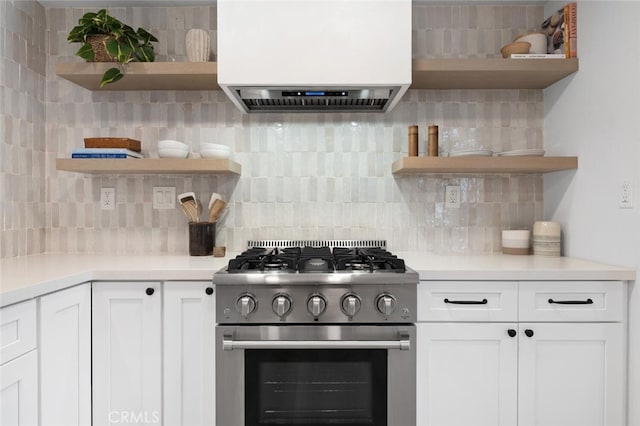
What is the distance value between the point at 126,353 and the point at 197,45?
4.98 ft

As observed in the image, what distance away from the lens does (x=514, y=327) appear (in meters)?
1.73

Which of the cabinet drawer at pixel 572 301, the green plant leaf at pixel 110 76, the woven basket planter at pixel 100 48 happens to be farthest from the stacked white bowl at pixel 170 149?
the cabinet drawer at pixel 572 301

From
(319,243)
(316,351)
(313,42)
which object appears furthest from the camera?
(319,243)

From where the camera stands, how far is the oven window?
171cm

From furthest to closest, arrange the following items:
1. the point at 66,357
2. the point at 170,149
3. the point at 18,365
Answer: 1. the point at 170,149
2. the point at 66,357
3. the point at 18,365

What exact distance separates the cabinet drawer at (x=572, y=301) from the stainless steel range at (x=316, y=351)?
0.47 metres

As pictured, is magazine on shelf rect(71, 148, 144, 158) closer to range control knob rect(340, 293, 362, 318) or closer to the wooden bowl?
range control knob rect(340, 293, 362, 318)

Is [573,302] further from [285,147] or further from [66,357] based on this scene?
[66,357]

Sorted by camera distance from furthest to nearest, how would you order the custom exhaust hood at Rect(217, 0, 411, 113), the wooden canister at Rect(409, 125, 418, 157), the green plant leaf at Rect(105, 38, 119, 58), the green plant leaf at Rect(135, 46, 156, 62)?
1. the wooden canister at Rect(409, 125, 418, 157)
2. the green plant leaf at Rect(135, 46, 156, 62)
3. the green plant leaf at Rect(105, 38, 119, 58)
4. the custom exhaust hood at Rect(217, 0, 411, 113)

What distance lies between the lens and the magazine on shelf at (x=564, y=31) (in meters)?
2.10

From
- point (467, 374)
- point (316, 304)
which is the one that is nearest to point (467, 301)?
point (467, 374)

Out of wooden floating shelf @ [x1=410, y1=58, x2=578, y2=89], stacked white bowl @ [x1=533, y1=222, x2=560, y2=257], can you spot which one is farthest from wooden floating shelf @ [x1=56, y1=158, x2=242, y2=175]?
stacked white bowl @ [x1=533, y1=222, x2=560, y2=257]

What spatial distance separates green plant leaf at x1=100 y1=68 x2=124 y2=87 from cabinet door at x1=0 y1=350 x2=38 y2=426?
4.15 feet

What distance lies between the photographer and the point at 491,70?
209 centimetres
